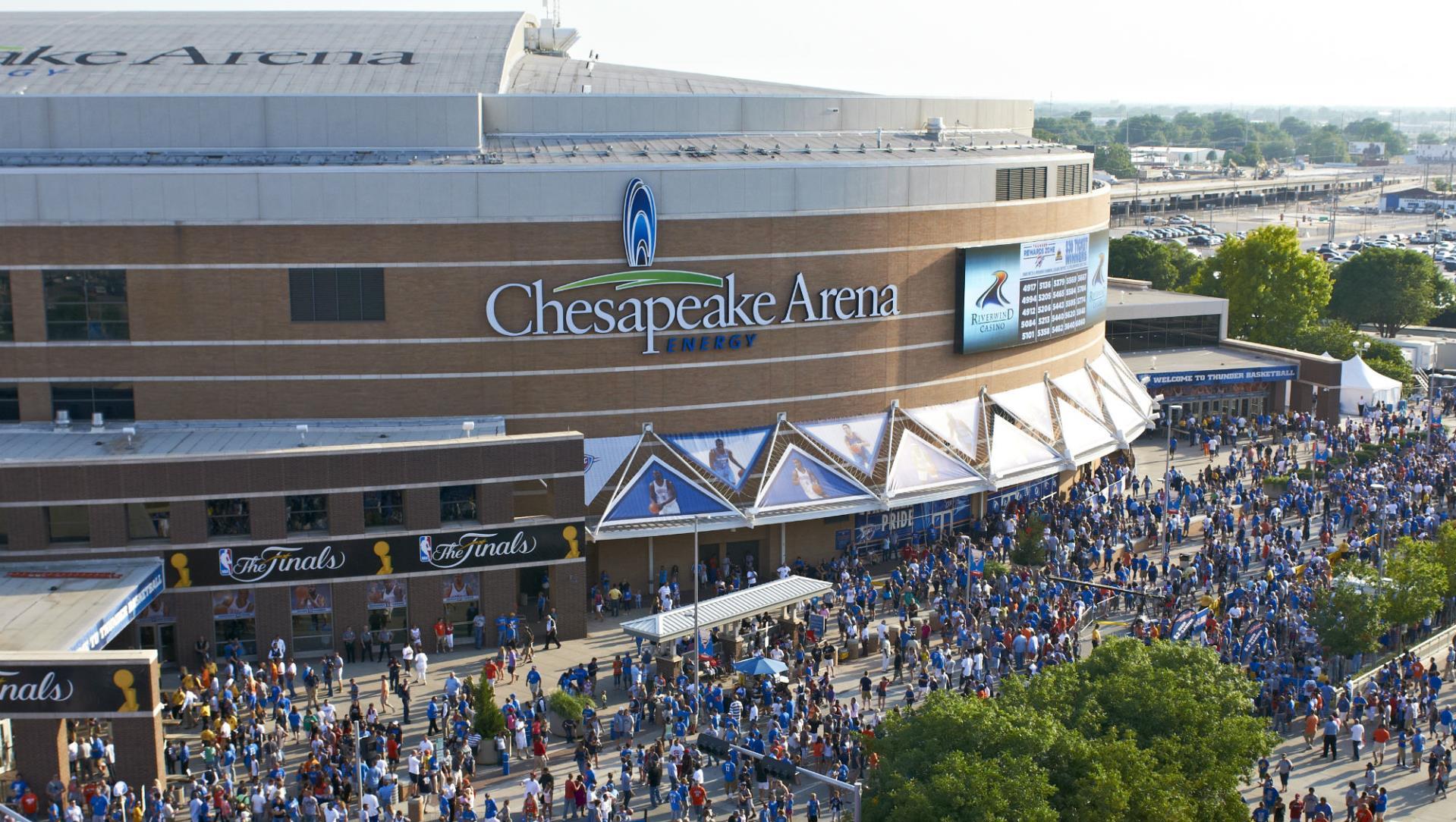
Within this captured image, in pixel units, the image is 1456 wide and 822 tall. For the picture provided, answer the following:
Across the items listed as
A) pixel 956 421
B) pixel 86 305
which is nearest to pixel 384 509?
pixel 86 305

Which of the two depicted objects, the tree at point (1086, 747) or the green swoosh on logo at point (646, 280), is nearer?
the tree at point (1086, 747)

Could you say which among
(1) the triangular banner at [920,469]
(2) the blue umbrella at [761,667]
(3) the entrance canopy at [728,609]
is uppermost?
(1) the triangular banner at [920,469]

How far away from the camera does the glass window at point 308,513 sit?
4566 cm

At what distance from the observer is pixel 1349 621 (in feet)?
145

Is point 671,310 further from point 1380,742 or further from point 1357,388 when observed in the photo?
point 1357,388

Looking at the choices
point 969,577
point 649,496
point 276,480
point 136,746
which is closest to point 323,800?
point 136,746

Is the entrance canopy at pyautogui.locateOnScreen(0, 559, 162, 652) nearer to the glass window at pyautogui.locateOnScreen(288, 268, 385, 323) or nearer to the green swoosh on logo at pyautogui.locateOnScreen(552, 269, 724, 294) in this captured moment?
the glass window at pyautogui.locateOnScreen(288, 268, 385, 323)

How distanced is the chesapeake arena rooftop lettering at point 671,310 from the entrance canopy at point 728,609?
30.1 ft

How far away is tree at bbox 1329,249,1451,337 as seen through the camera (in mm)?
106625

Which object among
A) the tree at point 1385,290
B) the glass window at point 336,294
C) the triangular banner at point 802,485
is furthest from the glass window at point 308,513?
the tree at point 1385,290

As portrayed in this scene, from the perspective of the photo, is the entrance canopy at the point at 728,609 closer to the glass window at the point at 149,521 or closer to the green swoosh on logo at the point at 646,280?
the green swoosh on logo at the point at 646,280

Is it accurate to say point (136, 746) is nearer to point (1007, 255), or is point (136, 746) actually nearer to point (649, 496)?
point (649, 496)

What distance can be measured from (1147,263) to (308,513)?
80726mm

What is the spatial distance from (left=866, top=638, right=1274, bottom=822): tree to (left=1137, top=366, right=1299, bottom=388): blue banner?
145ft
